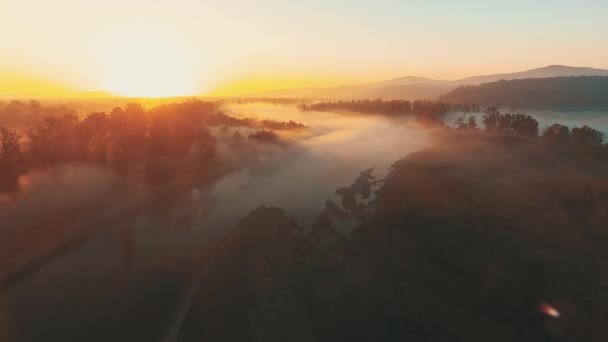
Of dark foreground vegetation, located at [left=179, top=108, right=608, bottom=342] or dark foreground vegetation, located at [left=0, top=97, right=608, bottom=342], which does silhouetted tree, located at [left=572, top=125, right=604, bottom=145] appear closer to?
dark foreground vegetation, located at [left=0, top=97, right=608, bottom=342]

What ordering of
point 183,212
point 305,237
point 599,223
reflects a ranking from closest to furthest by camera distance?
point 305,237, point 599,223, point 183,212

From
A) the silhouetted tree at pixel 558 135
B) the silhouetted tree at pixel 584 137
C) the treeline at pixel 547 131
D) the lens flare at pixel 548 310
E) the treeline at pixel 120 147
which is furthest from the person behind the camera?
the silhouetted tree at pixel 558 135

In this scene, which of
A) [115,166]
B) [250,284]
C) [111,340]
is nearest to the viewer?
[111,340]

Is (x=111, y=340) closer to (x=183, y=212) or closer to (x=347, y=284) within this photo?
(x=347, y=284)

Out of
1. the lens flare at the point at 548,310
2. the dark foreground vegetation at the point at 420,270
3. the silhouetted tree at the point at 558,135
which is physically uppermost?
the silhouetted tree at the point at 558,135

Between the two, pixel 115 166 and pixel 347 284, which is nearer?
pixel 347 284

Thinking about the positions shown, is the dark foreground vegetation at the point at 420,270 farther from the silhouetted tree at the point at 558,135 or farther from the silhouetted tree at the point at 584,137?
the silhouetted tree at the point at 584,137

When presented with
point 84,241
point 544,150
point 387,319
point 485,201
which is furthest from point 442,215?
point 544,150

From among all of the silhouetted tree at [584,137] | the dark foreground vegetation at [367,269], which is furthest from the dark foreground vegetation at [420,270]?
the silhouetted tree at [584,137]
